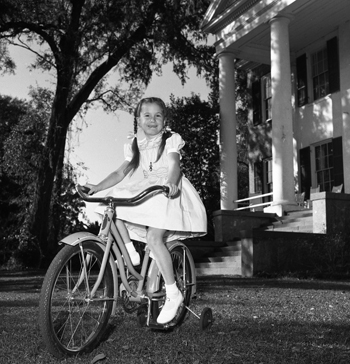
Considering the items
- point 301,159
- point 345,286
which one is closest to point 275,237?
point 345,286

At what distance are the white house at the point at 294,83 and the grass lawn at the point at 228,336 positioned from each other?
28.2 ft

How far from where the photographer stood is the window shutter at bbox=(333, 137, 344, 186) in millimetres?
15602

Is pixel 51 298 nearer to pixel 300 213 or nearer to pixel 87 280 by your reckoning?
pixel 87 280

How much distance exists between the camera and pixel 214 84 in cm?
1988

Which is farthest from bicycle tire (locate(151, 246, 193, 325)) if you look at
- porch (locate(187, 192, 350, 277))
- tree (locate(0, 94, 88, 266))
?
tree (locate(0, 94, 88, 266))

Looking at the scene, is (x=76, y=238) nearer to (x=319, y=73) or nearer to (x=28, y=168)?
(x=28, y=168)

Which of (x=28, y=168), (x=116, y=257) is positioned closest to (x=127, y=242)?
(x=116, y=257)

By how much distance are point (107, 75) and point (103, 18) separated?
303 cm

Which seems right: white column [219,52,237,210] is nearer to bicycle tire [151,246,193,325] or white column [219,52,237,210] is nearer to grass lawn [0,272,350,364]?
grass lawn [0,272,350,364]

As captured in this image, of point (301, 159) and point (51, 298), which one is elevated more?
point (301, 159)

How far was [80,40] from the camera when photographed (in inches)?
634

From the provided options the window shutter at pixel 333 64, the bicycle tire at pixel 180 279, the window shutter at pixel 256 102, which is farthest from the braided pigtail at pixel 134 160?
the window shutter at pixel 256 102

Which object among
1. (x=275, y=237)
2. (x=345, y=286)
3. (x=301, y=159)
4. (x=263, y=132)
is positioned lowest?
(x=345, y=286)

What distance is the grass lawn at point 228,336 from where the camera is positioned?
3.49 metres
